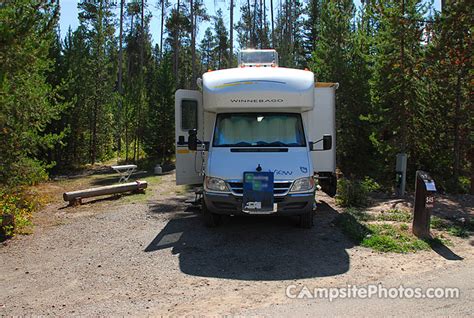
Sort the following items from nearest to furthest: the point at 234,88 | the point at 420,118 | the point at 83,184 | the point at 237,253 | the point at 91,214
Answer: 1. the point at 237,253
2. the point at 234,88
3. the point at 91,214
4. the point at 420,118
5. the point at 83,184

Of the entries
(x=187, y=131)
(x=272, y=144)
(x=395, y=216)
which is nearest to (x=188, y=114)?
(x=187, y=131)

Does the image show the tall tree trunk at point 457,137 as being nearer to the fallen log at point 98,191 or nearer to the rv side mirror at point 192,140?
the rv side mirror at point 192,140

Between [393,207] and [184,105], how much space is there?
222 inches

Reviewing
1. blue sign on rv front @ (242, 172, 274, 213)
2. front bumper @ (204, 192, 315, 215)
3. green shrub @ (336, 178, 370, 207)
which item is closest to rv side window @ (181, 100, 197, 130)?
front bumper @ (204, 192, 315, 215)

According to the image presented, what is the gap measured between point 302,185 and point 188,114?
3.07m

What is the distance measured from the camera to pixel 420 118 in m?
12.7

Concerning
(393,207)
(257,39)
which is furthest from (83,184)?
(257,39)

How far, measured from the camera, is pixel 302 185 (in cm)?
Result: 710

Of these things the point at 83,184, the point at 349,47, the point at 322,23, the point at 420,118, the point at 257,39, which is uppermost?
the point at 257,39

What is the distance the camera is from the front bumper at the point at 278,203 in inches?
276

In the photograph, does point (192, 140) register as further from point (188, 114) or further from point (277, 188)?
point (277, 188)

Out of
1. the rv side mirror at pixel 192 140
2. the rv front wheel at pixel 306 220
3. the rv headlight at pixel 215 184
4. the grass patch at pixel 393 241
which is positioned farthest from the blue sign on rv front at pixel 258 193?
the grass patch at pixel 393 241

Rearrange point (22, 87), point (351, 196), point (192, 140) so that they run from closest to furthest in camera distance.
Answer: point (192, 140), point (22, 87), point (351, 196)

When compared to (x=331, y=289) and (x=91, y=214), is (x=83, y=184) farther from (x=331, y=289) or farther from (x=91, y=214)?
(x=331, y=289)
